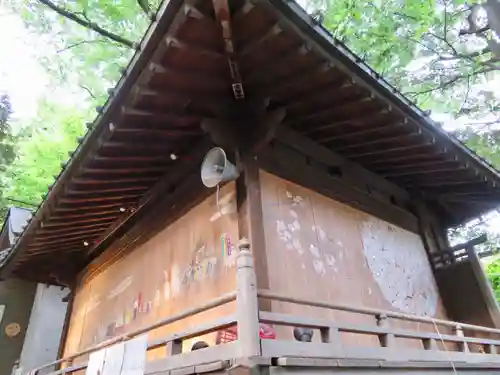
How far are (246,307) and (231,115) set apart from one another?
103 inches

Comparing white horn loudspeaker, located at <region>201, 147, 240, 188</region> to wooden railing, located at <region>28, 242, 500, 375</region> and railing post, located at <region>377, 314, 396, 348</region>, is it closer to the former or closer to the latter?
wooden railing, located at <region>28, 242, 500, 375</region>

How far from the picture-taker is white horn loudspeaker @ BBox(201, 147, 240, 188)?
4.36m

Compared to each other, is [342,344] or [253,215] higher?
[253,215]

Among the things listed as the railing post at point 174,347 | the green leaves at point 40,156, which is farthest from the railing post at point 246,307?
the green leaves at point 40,156

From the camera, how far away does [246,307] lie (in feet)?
8.87

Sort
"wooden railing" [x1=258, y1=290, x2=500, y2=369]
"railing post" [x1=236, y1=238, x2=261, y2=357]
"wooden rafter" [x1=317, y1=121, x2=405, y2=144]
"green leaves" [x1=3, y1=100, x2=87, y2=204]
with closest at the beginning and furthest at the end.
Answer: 1. "railing post" [x1=236, y1=238, x2=261, y2=357]
2. "wooden railing" [x1=258, y1=290, x2=500, y2=369]
3. "wooden rafter" [x1=317, y1=121, x2=405, y2=144]
4. "green leaves" [x1=3, y1=100, x2=87, y2=204]

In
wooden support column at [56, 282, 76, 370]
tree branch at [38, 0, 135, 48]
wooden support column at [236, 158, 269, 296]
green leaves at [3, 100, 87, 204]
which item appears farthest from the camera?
green leaves at [3, 100, 87, 204]

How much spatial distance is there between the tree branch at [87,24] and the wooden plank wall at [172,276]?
6.65 m

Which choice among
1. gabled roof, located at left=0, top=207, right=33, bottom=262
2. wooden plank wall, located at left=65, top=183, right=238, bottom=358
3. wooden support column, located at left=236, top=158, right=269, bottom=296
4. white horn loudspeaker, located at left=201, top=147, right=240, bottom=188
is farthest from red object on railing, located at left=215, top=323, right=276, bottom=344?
gabled roof, located at left=0, top=207, right=33, bottom=262

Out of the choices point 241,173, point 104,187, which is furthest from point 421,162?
point 104,187

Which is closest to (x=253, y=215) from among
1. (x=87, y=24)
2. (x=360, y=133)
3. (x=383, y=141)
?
(x=360, y=133)

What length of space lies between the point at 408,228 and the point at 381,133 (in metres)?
2.37

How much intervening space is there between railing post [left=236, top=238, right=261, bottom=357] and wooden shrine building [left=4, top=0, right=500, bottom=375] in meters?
0.01

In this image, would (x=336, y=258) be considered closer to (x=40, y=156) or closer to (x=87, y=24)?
(x=87, y=24)
